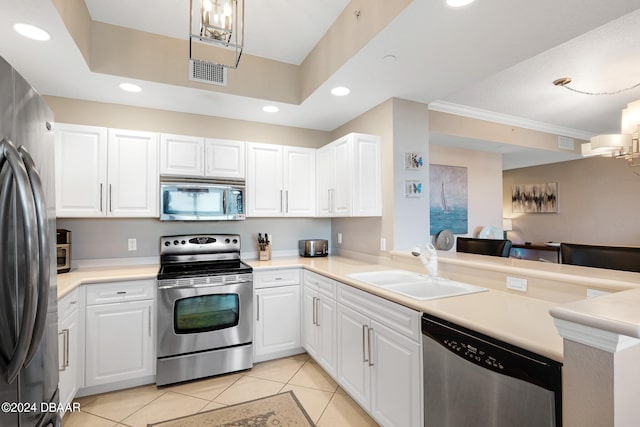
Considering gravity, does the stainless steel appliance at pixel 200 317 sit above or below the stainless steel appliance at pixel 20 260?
below

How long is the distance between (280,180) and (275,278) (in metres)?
1.10

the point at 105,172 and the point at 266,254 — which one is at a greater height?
the point at 105,172

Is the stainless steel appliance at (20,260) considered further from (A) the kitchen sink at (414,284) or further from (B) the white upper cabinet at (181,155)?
(B) the white upper cabinet at (181,155)

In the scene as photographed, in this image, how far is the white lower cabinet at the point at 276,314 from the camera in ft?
9.53

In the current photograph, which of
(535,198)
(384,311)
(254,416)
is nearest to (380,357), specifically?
(384,311)

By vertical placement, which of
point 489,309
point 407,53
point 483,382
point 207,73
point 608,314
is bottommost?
point 483,382

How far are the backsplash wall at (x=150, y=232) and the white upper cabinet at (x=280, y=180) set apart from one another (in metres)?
0.32

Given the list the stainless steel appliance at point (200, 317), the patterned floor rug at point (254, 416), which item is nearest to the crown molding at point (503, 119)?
the stainless steel appliance at point (200, 317)

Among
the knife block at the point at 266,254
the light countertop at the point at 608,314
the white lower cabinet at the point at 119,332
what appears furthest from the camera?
the knife block at the point at 266,254

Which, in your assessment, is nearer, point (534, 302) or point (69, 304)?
point (534, 302)

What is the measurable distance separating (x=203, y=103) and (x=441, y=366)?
9.73 ft

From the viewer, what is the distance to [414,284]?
7.45 ft

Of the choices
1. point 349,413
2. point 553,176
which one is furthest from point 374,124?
point 553,176

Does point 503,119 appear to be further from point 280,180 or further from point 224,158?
point 224,158
